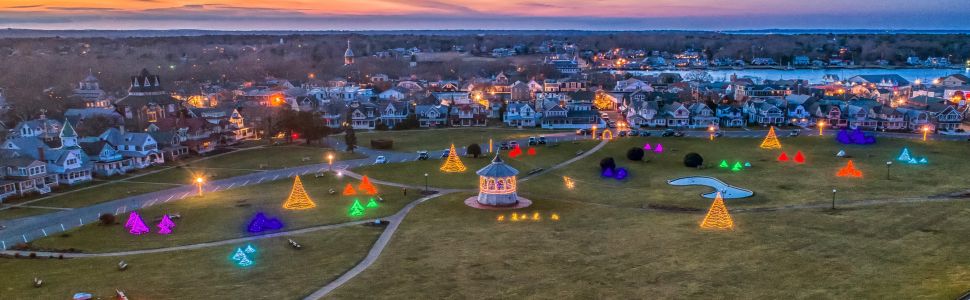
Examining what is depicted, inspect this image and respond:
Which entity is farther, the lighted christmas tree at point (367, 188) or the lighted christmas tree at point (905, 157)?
the lighted christmas tree at point (905, 157)

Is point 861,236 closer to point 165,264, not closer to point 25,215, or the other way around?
point 165,264

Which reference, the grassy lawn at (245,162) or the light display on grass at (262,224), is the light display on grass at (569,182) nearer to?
the light display on grass at (262,224)

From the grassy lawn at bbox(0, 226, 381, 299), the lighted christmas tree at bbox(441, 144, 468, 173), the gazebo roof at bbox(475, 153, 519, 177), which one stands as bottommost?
the grassy lawn at bbox(0, 226, 381, 299)

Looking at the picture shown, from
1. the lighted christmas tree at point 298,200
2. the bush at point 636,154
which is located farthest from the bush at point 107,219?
the bush at point 636,154

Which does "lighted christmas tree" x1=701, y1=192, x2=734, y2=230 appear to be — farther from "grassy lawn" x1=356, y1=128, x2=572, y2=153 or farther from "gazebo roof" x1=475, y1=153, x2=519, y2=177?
"grassy lawn" x1=356, y1=128, x2=572, y2=153

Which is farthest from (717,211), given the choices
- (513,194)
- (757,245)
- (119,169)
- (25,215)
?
(119,169)

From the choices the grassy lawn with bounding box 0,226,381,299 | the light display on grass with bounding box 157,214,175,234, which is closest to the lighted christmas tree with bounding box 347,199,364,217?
the grassy lawn with bounding box 0,226,381,299
